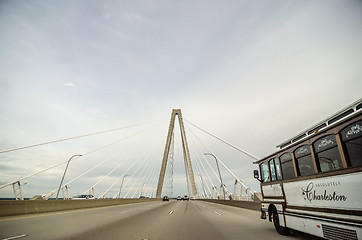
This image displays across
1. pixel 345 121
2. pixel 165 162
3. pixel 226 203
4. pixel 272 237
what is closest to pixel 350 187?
pixel 345 121

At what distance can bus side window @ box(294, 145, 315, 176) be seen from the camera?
6.15 meters

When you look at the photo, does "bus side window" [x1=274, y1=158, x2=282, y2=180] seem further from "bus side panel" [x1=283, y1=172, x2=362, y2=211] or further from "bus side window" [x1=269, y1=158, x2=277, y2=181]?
"bus side panel" [x1=283, y1=172, x2=362, y2=211]

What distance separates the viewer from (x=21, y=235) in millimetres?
6559

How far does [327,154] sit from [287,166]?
6.88 feet

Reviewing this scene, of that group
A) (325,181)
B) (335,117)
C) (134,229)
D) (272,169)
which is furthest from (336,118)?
(134,229)

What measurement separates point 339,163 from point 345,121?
104 centimetres

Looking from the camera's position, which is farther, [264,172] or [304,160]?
A: [264,172]

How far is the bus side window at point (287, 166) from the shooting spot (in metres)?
7.18

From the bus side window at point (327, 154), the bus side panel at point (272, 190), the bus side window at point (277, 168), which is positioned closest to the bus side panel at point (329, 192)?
the bus side window at point (327, 154)

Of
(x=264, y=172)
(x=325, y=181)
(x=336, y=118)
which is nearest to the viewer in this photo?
(x=325, y=181)

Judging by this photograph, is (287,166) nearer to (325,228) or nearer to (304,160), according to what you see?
(304,160)

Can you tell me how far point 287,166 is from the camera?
7.46 metres

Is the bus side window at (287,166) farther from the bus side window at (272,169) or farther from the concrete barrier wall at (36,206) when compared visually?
the concrete barrier wall at (36,206)

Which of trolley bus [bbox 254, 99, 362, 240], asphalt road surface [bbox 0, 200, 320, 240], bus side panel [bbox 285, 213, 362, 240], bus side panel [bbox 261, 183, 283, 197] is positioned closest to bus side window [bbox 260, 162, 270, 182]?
bus side panel [bbox 261, 183, 283, 197]
